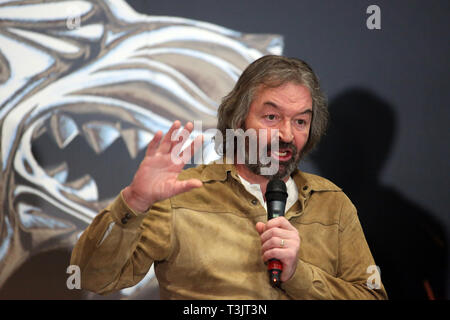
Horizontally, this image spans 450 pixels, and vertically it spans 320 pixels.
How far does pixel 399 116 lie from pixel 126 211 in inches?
59.7

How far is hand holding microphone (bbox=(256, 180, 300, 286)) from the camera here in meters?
1.42

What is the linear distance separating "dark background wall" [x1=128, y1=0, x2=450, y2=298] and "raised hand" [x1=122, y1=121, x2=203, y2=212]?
117cm

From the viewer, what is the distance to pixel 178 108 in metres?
2.48

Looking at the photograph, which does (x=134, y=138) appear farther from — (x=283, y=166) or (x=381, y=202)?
(x=381, y=202)

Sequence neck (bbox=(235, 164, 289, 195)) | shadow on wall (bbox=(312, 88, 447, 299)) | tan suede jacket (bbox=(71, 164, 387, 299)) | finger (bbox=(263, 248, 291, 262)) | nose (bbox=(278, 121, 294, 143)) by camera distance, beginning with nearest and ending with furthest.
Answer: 1. finger (bbox=(263, 248, 291, 262))
2. tan suede jacket (bbox=(71, 164, 387, 299))
3. nose (bbox=(278, 121, 294, 143))
4. neck (bbox=(235, 164, 289, 195))
5. shadow on wall (bbox=(312, 88, 447, 299))

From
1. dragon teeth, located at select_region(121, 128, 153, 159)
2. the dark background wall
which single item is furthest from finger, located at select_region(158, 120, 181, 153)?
the dark background wall

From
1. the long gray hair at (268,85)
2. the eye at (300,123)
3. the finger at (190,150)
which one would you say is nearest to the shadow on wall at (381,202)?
the long gray hair at (268,85)

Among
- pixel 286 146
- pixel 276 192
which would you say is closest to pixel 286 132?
pixel 286 146

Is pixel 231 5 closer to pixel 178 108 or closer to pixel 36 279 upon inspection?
pixel 178 108

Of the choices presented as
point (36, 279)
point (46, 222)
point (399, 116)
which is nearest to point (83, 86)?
Result: point (46, 222)

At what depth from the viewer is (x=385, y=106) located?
250 centimetres

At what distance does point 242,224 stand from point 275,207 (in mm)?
273

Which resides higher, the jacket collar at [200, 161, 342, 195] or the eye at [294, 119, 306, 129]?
the eye at [294, 119, 306, 129]

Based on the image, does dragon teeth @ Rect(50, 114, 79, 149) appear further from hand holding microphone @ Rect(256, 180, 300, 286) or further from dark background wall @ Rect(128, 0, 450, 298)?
hand holding microphone @ Rect(256, 180, 300, 286)
